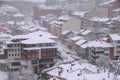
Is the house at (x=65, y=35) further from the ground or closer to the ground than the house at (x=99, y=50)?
closer to the ground

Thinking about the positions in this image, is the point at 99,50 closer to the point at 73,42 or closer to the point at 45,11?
the point at 73,42

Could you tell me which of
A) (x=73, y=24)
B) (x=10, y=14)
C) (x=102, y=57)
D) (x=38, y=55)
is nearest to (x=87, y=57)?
(x=102, y=57)

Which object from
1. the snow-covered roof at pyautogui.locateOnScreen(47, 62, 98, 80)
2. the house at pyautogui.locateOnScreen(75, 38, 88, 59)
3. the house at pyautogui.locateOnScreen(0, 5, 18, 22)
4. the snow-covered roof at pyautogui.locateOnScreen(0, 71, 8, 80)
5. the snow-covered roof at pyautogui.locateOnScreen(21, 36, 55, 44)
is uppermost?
the snow-covered roof at pyautogui.locateOnScreen(21, 36, 55, 44)

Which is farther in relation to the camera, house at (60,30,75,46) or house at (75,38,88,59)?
house at (60,30,75,46)

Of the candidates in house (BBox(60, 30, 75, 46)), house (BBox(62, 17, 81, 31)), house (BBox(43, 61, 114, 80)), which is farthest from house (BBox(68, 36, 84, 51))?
house (BBox(43, 61, 114, 80))

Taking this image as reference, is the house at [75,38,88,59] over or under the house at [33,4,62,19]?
over

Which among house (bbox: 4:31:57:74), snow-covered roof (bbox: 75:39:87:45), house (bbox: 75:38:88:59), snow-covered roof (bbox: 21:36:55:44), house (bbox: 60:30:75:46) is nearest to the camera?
house (bbox: 4:31:57:74)

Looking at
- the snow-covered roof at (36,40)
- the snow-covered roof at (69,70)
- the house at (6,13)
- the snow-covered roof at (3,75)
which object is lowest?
the house at (6,13)

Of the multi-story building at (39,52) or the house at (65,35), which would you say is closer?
the multi-story building at (39,52)

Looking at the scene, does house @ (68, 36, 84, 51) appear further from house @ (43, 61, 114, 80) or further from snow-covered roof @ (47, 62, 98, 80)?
snow-covered roof @ (47, 62, 98, 80)

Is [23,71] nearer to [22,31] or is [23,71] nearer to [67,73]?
[67,73]

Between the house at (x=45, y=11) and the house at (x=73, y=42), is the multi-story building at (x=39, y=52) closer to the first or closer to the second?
the house at (x=73, y=42)

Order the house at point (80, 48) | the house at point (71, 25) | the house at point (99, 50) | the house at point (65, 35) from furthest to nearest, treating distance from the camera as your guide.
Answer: the house at point (71, 25)
the house at point (65, 35)
the house at point (80, 48)
the house at point (99, 50)

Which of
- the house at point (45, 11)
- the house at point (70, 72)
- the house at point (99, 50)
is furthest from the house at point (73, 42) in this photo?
the house at point (45, 11)
